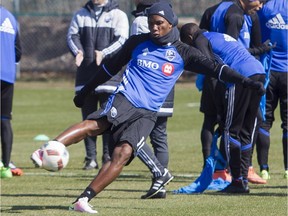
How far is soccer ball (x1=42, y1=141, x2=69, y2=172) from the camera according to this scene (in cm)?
850

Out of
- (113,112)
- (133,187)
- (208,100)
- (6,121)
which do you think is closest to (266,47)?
(208,100)

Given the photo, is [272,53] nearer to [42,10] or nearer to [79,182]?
[79,182]

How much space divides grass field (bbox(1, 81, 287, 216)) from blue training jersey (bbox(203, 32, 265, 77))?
4.57 ft

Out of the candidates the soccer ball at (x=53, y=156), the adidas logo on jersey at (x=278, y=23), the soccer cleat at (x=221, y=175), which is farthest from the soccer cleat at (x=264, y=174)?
the soccer ball at (x=53, y=156)

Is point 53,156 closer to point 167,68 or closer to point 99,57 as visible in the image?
point 167,68

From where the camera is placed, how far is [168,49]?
9.20 metres

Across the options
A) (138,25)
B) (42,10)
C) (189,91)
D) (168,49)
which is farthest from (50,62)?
(168,49)

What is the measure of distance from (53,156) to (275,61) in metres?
4.88

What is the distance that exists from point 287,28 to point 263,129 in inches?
54.7

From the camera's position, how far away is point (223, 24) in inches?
442

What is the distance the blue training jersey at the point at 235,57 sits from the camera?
10.4 m

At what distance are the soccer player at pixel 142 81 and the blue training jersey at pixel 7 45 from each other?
148 inches

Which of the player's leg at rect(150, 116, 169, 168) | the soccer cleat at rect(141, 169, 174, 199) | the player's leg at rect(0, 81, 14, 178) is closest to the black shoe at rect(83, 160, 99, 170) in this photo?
the player's leg at rect(0, 81, 14, 178)

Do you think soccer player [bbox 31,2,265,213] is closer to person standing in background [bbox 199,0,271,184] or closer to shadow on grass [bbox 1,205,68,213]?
shadow on grass [bbox 1,205,68,213]
